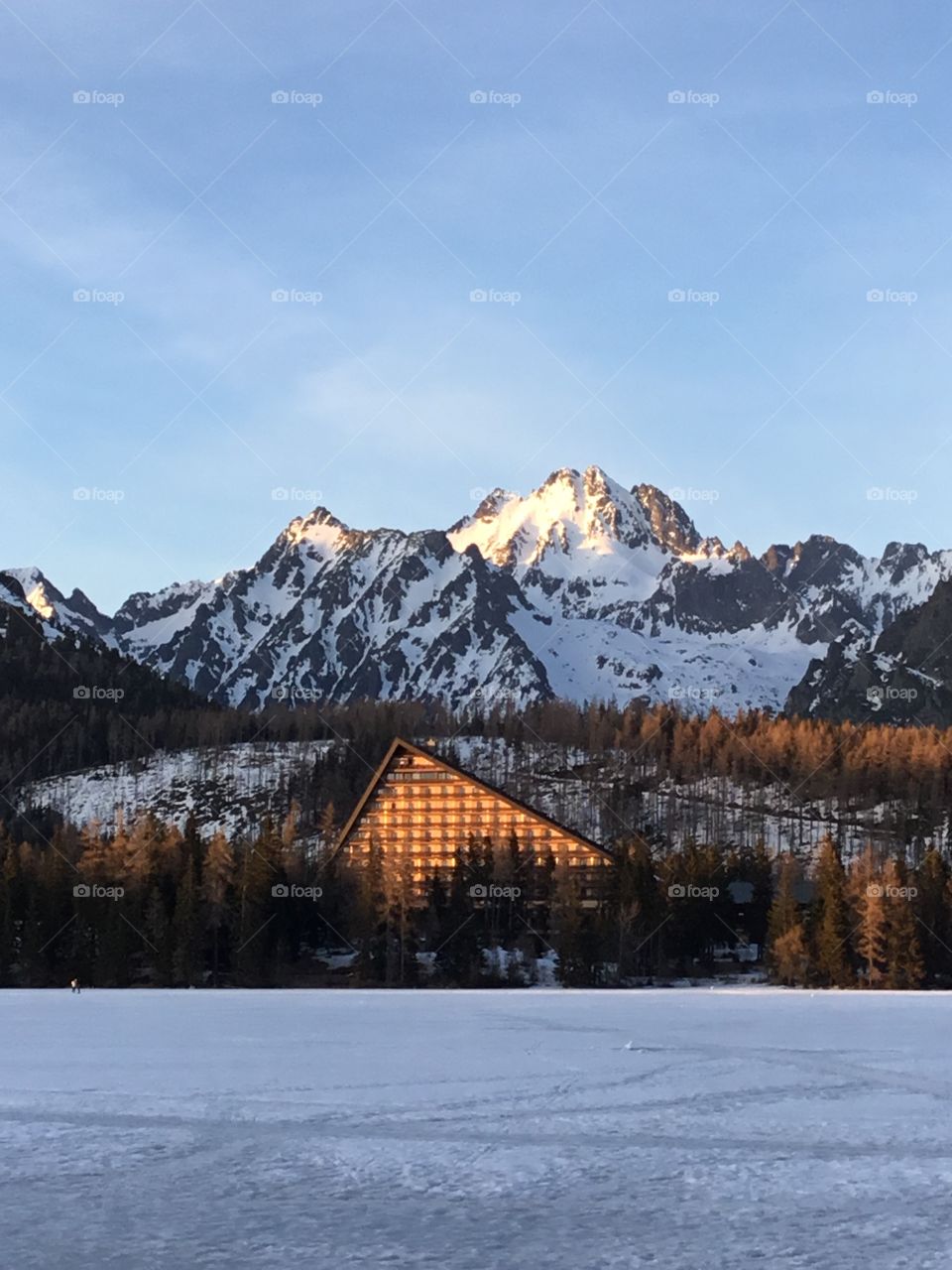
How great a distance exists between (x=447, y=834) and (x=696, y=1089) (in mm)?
132670

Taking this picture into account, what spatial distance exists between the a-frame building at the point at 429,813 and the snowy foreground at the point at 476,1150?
111m

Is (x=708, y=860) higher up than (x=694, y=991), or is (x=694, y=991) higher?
(x=708, y=860)

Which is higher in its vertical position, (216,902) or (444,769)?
(444,769)

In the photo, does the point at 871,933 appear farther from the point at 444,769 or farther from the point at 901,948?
the point at 444,769

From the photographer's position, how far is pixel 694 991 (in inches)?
3548

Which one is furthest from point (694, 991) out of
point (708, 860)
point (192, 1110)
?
point (192, 1110)

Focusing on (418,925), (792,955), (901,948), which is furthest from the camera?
(418,925)

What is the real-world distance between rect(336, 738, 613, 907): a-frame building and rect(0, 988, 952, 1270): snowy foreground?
363 feet

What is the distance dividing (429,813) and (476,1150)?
468ft

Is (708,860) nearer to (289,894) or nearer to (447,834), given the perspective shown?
(289,894)

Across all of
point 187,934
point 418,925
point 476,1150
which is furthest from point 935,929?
point 476,1150

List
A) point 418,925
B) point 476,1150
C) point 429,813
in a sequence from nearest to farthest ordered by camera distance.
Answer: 1. point 476,1150
2. point 418,925
3. point 429,813

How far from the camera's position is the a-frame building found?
158500mm

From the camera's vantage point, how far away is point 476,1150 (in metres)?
24.2
